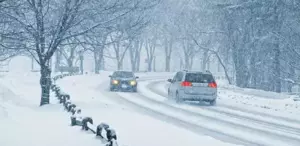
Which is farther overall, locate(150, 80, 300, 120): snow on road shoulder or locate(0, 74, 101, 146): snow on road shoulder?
locate(150, 80, 300, 120): snow on road shoulder

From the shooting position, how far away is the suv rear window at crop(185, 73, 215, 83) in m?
22.6

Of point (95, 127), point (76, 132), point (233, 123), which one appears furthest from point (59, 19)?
point (233, 123)

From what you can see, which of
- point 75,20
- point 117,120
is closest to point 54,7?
point 75,20

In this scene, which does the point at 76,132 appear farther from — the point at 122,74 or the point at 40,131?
the point at 122,74

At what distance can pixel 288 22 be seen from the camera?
95.1 feet

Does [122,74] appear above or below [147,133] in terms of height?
above

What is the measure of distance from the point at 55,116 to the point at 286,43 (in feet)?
58.1

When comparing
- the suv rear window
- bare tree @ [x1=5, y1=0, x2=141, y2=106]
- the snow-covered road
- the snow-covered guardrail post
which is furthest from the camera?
the suv rear window

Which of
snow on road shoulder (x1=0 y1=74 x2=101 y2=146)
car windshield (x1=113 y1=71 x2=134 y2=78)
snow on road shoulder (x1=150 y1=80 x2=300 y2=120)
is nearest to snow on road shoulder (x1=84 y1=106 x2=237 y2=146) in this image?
snow on road shoulder (x1=0 y1=74 x2=101 y2=146)

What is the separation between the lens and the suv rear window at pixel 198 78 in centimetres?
2258

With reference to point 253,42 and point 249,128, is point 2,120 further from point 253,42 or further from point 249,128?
point 253,42

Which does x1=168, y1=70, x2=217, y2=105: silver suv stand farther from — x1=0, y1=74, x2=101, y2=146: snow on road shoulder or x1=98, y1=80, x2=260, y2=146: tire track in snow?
x1=0, y1=74, x2=101, y2=146: snow on road shoulder

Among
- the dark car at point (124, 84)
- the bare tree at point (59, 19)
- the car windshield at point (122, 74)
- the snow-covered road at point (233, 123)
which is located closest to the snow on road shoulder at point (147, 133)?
the snow-covered road at point (233, 123)

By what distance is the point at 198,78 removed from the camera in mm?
22656
